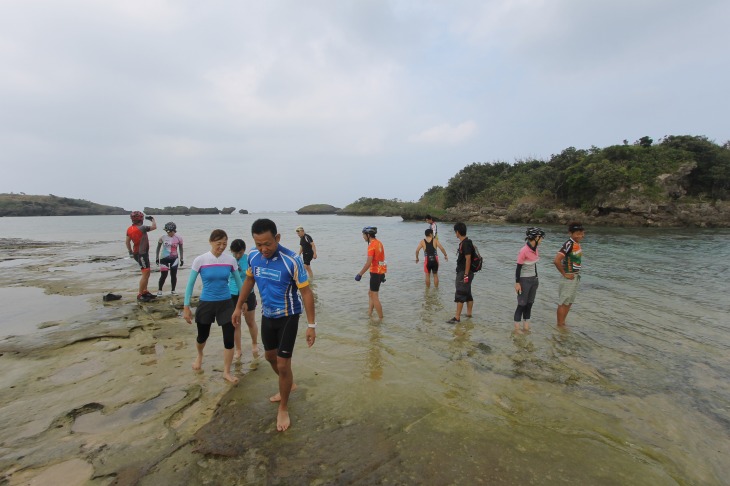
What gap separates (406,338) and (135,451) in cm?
452

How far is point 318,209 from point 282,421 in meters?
163

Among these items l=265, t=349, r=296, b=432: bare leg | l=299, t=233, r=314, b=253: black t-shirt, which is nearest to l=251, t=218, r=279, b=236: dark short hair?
l=265, t=349, r=296, b=432: bare leg

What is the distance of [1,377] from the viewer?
4.88m

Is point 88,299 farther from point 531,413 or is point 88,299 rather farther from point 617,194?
point 617,194

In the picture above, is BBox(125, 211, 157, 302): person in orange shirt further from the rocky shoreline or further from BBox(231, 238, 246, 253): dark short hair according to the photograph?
the rocky shoreline

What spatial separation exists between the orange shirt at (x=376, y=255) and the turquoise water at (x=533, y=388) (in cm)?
121

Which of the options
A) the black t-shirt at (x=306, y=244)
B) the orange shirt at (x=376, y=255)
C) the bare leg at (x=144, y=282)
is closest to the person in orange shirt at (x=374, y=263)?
the orange shirt at (x=376, y=255)

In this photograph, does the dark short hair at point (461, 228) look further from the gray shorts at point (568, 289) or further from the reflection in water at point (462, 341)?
the gray shorts at point (568, 289)

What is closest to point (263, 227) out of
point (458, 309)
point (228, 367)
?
point (228, 367)

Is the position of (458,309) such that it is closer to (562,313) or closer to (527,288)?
(527,288)

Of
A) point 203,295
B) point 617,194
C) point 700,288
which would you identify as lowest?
point 700,288

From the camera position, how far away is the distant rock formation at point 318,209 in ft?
536

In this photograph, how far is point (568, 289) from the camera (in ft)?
22.6

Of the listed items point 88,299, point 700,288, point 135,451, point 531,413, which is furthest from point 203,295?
point 700,288
